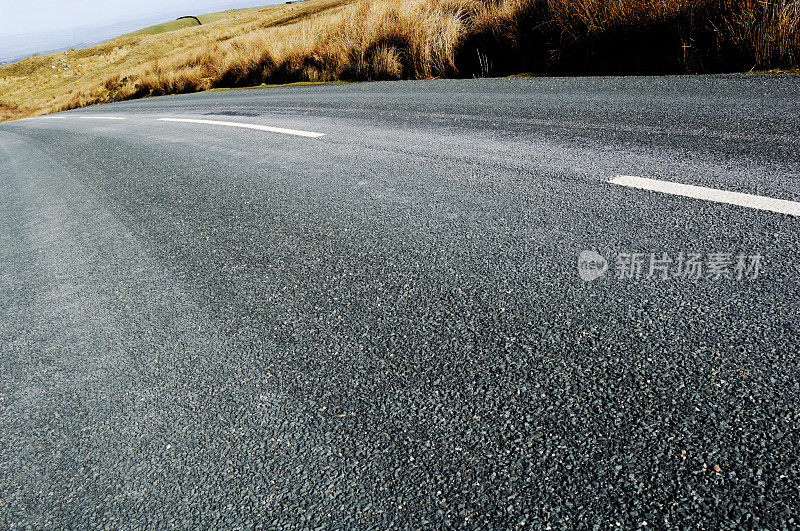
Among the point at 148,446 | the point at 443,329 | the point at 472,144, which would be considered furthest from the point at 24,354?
the point at 472,144

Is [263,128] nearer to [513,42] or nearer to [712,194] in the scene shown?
[513,42]

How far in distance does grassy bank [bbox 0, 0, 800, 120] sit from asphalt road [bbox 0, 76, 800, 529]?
8.12 feet

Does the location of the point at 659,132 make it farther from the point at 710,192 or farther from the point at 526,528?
the point at 526,528

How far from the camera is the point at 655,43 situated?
6.94 m

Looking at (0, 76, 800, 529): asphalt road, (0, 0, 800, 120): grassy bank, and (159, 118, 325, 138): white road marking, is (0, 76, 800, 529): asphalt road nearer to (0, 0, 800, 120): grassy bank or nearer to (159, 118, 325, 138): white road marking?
(159, 118, 325, 138): white road marking

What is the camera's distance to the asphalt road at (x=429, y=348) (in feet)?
4.77

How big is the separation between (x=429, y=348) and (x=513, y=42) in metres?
8.12

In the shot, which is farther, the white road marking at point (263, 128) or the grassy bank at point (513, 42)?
the white road marking at point (263, 128)

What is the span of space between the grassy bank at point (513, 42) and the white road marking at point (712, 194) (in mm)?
4366

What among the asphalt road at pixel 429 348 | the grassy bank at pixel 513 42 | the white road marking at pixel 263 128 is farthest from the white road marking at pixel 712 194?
the grassy bank at pixel 513 42

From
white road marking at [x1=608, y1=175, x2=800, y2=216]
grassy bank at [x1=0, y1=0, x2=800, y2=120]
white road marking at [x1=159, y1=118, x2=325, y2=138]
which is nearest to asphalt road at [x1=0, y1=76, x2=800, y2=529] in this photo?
white road marking at [x1=608, y1=175, x2=800, y2=216]

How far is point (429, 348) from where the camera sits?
204 centimetres

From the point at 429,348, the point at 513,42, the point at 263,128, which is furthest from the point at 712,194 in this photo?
the point at 513,42

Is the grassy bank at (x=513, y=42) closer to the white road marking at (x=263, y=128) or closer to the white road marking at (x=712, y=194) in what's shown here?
the white road marking at (x=263, y=128)
